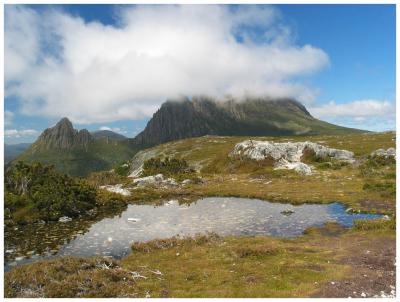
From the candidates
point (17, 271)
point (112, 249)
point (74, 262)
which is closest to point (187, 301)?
point (74, 262)

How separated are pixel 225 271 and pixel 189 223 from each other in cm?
1662

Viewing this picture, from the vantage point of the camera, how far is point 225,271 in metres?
23.5

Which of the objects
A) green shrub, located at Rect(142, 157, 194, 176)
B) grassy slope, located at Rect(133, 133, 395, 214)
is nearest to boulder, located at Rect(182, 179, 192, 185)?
grassy slope, located at Rect(133, 133, 395, 214)

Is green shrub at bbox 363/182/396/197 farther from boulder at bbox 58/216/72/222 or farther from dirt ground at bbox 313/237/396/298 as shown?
boulder at bbox 58/216/72/222

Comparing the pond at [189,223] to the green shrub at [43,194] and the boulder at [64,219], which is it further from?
the green shrub at [43,194]

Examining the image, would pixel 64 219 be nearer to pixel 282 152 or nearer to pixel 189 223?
pixel 189 223

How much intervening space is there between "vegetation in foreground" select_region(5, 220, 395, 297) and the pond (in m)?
3.95

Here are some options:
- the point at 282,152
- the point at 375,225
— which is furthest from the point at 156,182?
the point at 375,225

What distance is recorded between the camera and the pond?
3144cm

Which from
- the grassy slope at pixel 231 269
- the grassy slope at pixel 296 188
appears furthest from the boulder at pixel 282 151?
the grassy slope at pixel 231 269

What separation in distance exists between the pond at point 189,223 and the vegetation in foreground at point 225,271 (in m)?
3.95

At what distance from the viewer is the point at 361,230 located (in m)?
33.6

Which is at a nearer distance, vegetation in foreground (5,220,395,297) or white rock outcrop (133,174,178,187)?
vegetation in foreground (5,220,395,297)

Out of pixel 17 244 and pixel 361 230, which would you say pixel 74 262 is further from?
pixel 361 230
